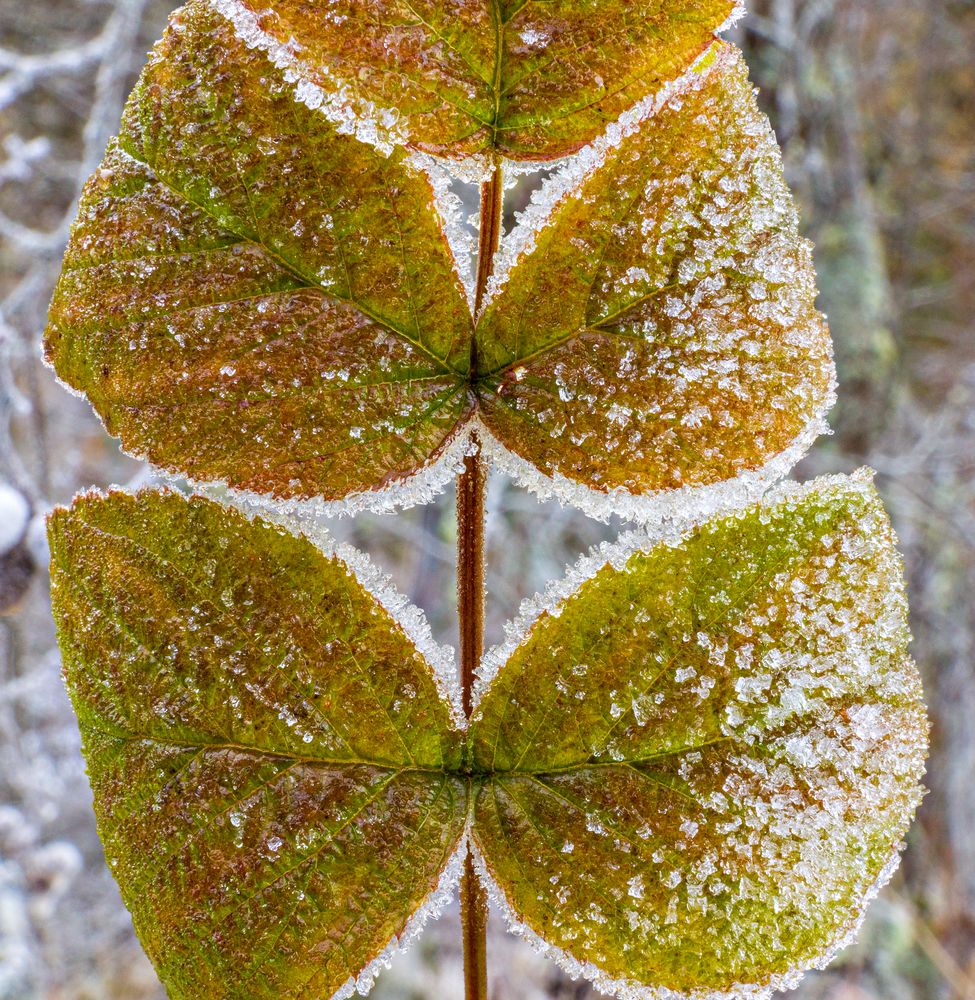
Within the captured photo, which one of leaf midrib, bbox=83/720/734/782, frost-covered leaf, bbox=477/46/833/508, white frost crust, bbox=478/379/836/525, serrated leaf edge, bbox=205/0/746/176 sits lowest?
leaf midrib, bbox=83/720/734/782

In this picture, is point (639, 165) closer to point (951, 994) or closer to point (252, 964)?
point (252, 964)

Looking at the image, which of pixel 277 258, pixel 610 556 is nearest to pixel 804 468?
pixel 610 556

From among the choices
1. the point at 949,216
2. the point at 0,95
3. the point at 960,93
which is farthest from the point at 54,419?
the point at 960,93

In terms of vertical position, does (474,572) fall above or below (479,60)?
below

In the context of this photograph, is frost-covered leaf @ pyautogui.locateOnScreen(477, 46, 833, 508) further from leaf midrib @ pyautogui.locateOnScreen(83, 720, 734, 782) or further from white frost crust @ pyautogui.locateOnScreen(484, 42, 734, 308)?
leaf midrib @ pyautogui.locateOnScreen(83, 720, 734, 782)

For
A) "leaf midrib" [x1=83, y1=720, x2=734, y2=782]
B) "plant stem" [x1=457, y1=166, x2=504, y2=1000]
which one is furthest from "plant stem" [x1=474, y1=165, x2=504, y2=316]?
"leaf midrib" [x1=83, y1=720, x2=734, y2=782]

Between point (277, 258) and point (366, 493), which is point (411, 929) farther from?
point (277, 258)
